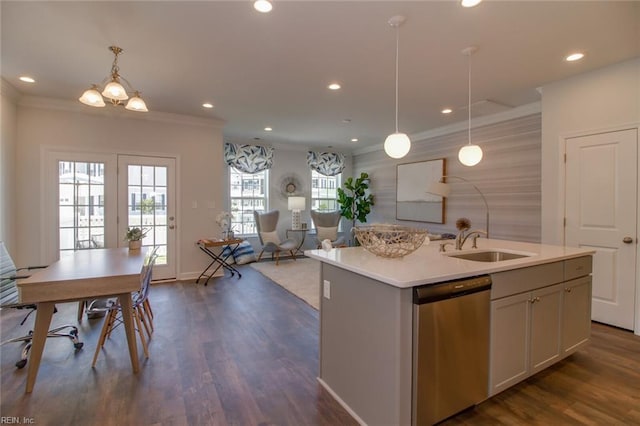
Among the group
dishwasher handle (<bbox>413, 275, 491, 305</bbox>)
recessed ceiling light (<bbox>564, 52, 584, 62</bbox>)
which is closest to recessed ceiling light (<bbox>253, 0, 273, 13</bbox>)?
dishwasher handle (<bbox>413, 275, 491, 305</bbox>)

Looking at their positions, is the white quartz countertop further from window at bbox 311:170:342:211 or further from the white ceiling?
window at bbox 311:170:342:211

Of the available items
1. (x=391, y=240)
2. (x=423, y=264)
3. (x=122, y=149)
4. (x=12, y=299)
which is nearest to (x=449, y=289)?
(x=423, y=264)

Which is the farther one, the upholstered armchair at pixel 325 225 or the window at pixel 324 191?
the window at pixel 324 191

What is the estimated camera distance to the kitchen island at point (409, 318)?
1.55 m

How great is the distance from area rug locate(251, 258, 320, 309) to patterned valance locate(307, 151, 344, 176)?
2.30 meters

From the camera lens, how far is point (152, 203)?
4816mm

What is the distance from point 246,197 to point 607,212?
603 cm

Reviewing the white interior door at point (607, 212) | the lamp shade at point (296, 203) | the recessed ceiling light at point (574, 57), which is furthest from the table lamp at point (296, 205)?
the recessed ceiling light at point (574, 57)

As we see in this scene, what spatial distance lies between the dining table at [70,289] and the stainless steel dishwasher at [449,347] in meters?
1.99

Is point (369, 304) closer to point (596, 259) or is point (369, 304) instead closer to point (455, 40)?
point (455, 40)

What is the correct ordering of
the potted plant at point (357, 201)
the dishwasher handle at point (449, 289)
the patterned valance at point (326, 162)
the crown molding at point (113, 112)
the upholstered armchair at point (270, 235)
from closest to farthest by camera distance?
1. the dishwasher handle at point (449, 289)
2. the crown molding at point (113, 112)
3. the upholstered armchair at point (270, 235)
4. the potted plant at point (357, 201)
5. the patterned valance at point (326, 162)

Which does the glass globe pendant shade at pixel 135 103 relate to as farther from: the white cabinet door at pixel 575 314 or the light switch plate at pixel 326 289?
the white cabinet door at pixel 575 314

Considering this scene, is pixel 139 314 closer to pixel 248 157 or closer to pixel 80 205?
pixel 80 205

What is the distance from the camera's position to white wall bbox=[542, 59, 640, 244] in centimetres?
301
